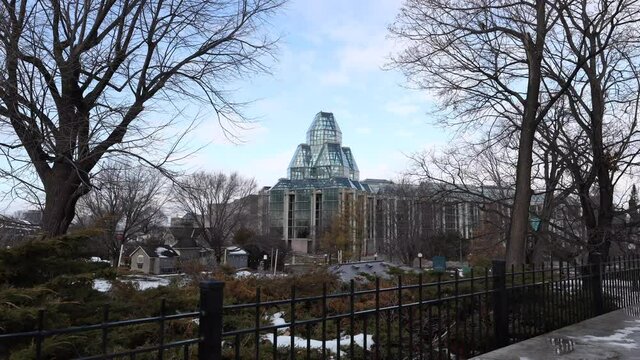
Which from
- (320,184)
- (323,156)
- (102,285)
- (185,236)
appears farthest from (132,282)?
(323,156)

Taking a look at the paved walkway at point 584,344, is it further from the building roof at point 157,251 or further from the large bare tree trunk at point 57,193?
the building roof at point 157,251

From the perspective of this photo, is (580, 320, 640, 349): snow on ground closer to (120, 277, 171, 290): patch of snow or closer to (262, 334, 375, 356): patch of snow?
(262, 334, 375, 356): patch of snow

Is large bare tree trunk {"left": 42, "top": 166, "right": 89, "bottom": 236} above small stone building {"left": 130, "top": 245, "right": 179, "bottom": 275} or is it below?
above

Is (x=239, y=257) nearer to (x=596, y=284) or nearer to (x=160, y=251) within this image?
(x=160, y=251)

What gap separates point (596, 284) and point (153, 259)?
49.4 m

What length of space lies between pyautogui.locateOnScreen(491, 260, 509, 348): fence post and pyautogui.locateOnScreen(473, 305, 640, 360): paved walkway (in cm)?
16

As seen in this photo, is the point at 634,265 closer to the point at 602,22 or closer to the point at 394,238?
the point at 602,22

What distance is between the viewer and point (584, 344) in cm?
679

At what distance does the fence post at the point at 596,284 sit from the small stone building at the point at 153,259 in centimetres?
4663

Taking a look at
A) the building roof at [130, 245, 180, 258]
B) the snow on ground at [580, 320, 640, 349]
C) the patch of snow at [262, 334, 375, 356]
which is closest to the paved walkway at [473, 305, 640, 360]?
the snow on ground at [580, 320, 640, 349]

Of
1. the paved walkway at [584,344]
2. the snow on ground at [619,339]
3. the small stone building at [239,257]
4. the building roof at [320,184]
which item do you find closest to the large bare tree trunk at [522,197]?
the paved walkway at [584,344]

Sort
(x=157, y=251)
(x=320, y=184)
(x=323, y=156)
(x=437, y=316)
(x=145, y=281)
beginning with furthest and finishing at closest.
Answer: (x=323, y=156) → (x=320, y=184) → (x=157, y=251) → (x=145, y=281) → (x=437, y=316)

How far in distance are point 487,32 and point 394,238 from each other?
4096 cm

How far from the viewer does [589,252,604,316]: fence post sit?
30.1 feet
